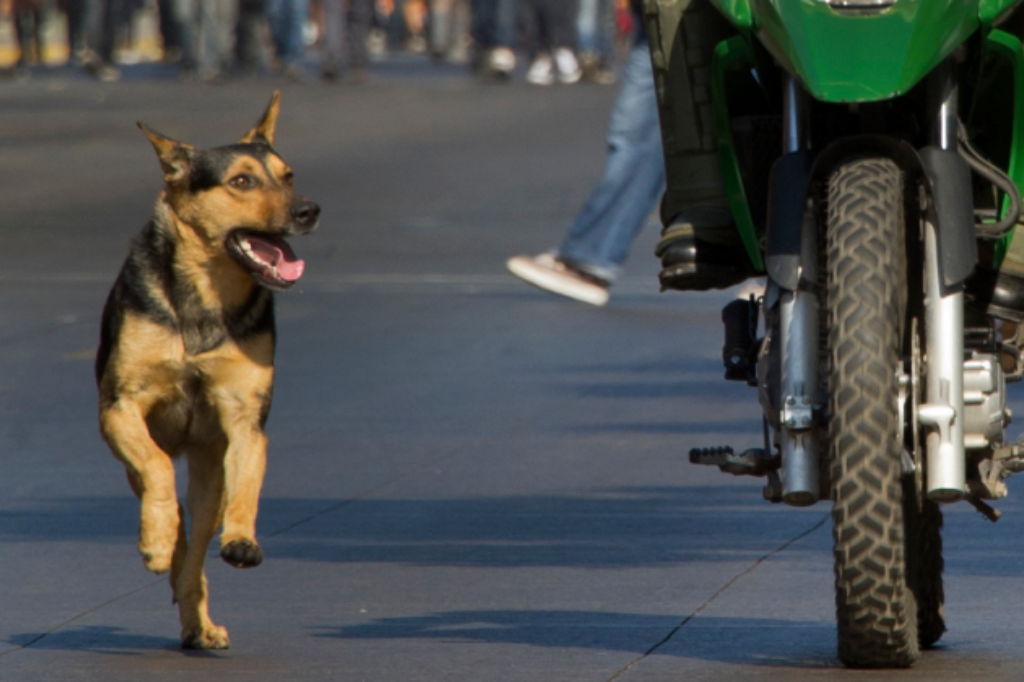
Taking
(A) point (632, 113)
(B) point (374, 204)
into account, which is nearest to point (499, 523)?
(A) point (632, 113)

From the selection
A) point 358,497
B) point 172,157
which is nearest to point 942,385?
point 172,157

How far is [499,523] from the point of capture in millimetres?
6664

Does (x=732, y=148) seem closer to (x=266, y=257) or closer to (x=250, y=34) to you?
(x=266, y=257)

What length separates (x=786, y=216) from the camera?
15.3 feet

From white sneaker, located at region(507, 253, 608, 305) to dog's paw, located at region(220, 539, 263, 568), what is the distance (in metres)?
5.46

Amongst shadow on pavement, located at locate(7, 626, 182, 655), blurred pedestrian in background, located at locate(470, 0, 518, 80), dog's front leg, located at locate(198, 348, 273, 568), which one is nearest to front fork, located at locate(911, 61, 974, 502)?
dog's front leg, located at locate(198, 348, 273, 568)

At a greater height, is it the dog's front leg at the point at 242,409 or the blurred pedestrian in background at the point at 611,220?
the dog's front leg at the point at 242,409

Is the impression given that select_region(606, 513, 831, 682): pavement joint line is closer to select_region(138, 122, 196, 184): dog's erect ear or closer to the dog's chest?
the dog's chest

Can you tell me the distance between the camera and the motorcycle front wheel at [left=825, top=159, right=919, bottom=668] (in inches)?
172

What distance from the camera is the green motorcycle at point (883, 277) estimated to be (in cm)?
439

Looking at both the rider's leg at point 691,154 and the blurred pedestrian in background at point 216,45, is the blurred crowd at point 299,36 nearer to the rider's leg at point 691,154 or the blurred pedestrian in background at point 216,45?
the blurred pedestrian in background at point 216,45

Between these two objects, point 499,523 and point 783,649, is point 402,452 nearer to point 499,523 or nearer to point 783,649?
point 499,523

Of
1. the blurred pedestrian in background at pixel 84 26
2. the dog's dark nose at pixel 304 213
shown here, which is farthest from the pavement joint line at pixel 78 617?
the blurred pedestrian in background at pixel 84 26

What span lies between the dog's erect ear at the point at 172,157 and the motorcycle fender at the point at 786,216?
5.34 ft
